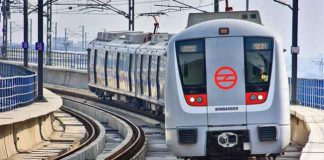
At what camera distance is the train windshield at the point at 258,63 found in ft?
65.8

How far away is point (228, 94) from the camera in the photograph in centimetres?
1992

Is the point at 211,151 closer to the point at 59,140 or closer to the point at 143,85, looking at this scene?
the point at 59,140

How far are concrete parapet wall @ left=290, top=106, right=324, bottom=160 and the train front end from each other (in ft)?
2.94

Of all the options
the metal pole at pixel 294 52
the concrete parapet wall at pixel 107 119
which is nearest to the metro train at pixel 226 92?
the concrete parapet wall at pixel 107 119

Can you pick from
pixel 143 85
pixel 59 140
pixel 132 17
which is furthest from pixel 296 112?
pixel 132 17

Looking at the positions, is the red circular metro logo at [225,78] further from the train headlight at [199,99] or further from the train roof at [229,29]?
the train roof at [229,29]

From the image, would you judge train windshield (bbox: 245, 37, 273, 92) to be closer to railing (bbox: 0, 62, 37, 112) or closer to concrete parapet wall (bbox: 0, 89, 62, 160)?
concrete parapet wall (bbox: 0, 89, 62, 160)

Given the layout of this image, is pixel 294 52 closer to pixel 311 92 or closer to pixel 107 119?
pixel 311 92

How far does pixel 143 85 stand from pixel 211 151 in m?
18.6

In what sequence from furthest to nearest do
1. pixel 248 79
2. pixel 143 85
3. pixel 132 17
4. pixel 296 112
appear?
pixel 132 17 < pixel 143 85 < pixel 296 112 < pixel 248 79

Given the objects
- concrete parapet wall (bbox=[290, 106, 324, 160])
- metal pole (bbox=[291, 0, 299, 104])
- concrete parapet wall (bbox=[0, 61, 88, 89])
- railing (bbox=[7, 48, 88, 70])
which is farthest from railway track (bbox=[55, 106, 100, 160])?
railing (bbox=[7, 48, 88, 70])

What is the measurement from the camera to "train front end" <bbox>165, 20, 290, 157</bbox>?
783 inches

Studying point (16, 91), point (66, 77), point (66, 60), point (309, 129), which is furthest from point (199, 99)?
point (66, 60)

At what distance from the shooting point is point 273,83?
20.1 meters
